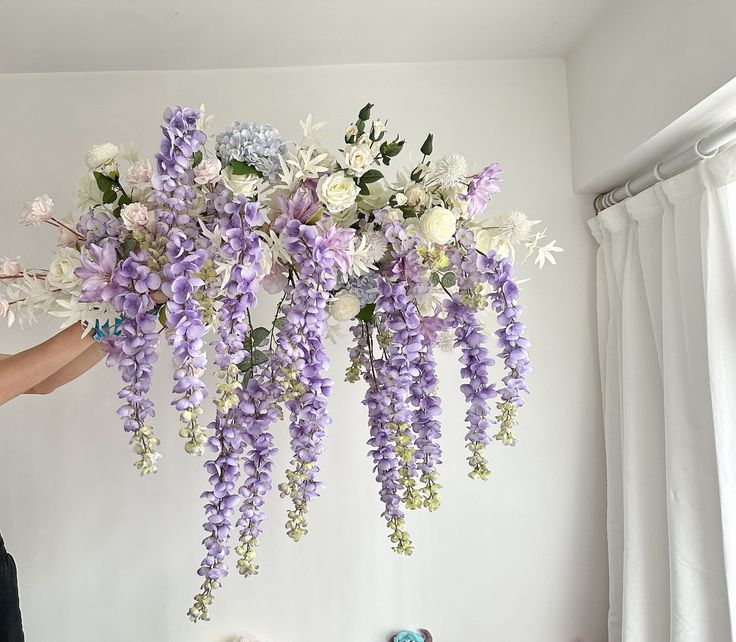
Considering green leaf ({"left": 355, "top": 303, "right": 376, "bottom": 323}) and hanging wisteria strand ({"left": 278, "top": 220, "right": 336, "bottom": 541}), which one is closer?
hanging wisteria strand ({"left": 278, "top": 220, "right": 336, "bottom": 541})

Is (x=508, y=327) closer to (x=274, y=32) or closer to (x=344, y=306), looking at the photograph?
(x=344, y=306)

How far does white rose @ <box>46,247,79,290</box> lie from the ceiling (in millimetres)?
1157

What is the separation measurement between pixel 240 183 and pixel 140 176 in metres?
0.19

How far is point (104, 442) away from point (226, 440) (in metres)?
1.22

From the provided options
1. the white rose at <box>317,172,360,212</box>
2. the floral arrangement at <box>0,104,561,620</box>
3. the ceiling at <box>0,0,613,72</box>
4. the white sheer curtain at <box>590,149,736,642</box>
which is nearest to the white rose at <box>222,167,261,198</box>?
the floral arrangement at <box>0,104,561,620</box>

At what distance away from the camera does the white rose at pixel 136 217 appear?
107 cm

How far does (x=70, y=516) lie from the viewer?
2.13m

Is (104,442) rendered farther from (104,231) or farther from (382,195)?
(382,195)

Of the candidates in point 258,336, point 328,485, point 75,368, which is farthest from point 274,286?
point 328,485

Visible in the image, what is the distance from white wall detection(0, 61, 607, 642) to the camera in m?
2.12

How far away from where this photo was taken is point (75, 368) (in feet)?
5.10

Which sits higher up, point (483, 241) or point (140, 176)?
point (140, 176)

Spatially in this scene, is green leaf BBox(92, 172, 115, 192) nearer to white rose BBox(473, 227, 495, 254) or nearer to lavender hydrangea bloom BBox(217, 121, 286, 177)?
lavender hydrangea bloom BBox(217, 121, 286, 177)

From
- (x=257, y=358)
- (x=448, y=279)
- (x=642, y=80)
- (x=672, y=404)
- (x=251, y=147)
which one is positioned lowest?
(x=672, y=404)
